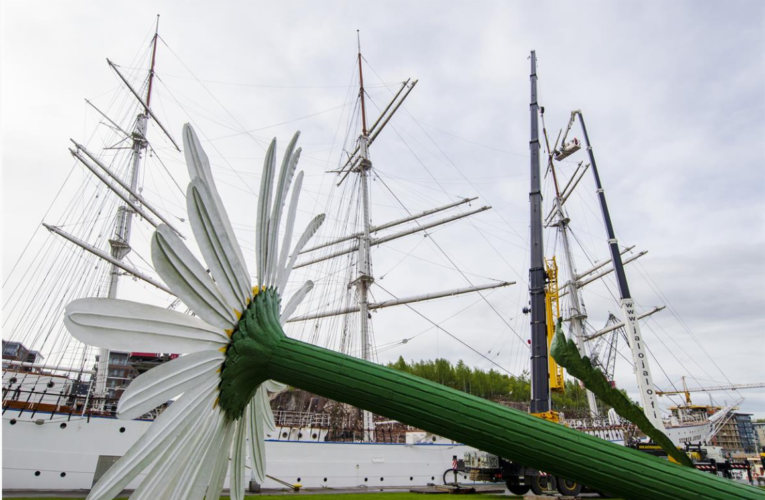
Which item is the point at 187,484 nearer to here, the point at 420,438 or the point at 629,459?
the point at 629,459

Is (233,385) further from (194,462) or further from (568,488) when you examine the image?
(568,488)

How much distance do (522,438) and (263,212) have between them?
1082 millimetres

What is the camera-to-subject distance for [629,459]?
1027mm

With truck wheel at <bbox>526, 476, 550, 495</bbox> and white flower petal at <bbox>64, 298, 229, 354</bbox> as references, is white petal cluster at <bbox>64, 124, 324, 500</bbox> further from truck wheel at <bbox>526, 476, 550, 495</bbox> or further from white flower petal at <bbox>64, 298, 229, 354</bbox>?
truck wheel at <bbox>526, 476, 550, 495</bbox>

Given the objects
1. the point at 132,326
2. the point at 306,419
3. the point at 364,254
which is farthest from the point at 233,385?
the point at 364,254

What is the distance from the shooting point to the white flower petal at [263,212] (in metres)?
1.49

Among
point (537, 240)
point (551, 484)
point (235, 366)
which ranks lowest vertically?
point (551, 484)

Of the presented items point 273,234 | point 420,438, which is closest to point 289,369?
point 273,234

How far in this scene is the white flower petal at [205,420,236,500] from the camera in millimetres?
1384

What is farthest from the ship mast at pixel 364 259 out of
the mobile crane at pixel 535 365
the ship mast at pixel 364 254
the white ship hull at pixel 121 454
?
the mobile crane at pixel 535 365

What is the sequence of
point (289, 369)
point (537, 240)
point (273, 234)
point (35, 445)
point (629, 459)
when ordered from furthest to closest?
point (35, 445) → point (537, 240) → point (273, 234) → point (289, 369) → point (629, 459)

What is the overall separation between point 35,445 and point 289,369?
54.0ft

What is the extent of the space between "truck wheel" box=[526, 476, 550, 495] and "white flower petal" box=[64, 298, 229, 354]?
11466mm

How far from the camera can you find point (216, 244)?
1376 millimetres
